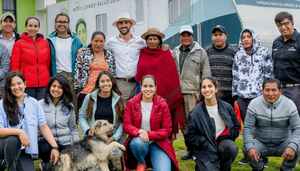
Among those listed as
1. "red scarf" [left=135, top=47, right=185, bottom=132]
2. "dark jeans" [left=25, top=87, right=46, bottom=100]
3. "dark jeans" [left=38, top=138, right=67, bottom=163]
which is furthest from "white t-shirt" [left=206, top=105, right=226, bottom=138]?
"dark jeans" [left=25, top=87, right=46, bottom=100]

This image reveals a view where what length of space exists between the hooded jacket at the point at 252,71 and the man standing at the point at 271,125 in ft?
1.61

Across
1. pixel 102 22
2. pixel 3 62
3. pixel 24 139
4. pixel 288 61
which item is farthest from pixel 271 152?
pixel 102 22

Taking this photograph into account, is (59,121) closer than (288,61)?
Yes

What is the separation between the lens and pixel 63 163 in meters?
3.90

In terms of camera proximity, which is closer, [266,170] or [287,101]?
[287,101]

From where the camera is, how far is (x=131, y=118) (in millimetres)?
4227

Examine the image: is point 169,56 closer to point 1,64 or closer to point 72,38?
point 72,38

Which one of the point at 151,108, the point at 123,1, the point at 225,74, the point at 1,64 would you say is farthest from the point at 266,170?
the point at 123,1

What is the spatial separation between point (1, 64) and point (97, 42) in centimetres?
146

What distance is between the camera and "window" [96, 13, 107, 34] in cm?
995

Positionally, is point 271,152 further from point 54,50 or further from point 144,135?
point 54,50

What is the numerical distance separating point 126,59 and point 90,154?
165cm

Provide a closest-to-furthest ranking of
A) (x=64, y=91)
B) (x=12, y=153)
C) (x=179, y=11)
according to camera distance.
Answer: (x=12, y=153) → (x=64, y=91) → (x=179, y=11)

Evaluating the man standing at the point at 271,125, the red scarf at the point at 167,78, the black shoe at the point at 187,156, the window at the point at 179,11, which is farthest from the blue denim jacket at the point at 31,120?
the window at the point at 179,11
